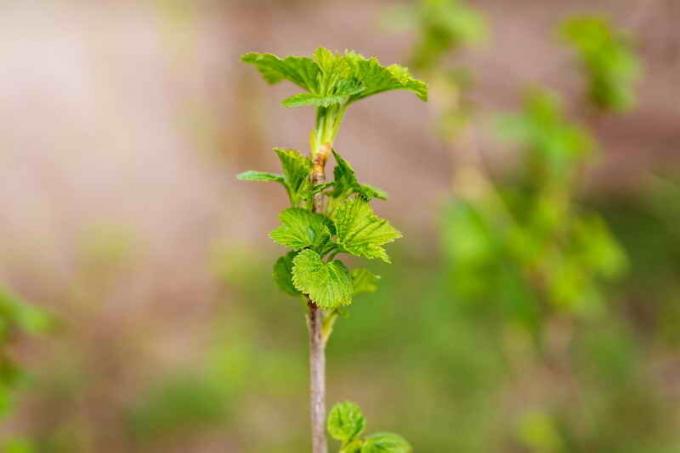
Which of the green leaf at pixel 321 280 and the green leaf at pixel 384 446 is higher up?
the green leaf at pixel 321 280

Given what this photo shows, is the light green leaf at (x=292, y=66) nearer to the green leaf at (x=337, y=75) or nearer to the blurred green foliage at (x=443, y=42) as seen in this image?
the green leaf at (x=337, y=75)

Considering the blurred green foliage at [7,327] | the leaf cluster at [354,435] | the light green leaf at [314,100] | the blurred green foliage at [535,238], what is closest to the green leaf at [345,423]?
the leaf cluster at [354,435]

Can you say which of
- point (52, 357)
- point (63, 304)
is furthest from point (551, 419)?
point (63, 304)

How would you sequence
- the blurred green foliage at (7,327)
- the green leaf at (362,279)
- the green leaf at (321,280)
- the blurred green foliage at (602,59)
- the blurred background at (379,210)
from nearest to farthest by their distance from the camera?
the green leaf at (321,280), the green leaf at (362,279), the blurred green foliage at (7,327), the blurred green foliage at (602,59), the blurred background at (379,210)

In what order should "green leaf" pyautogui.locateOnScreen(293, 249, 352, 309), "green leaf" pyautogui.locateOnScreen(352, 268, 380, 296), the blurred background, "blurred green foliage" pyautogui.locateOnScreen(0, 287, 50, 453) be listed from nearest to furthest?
1. "green leaf" pyautogui.locateOnScreen(293, 249, 352, 309)
2. "green leaf" pyautogui.locateOnScreen(352, 268, 380, 296)
3. "blurred green foliage" pyautogui.locateOnScreen(0, 287, 50, 453)
4. the blurred background

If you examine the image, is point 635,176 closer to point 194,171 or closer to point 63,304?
point 194,171

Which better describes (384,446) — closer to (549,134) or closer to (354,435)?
(354,435)

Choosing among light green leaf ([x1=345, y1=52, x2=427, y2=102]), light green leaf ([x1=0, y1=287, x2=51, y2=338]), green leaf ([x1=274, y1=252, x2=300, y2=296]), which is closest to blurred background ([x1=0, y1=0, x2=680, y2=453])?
light green leaf ([x1=0, y1=287, x2=51, y2=338])

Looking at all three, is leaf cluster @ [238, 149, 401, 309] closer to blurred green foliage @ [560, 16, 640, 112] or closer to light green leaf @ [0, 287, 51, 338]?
light green leaf @ [0, 287, 51, 338]
